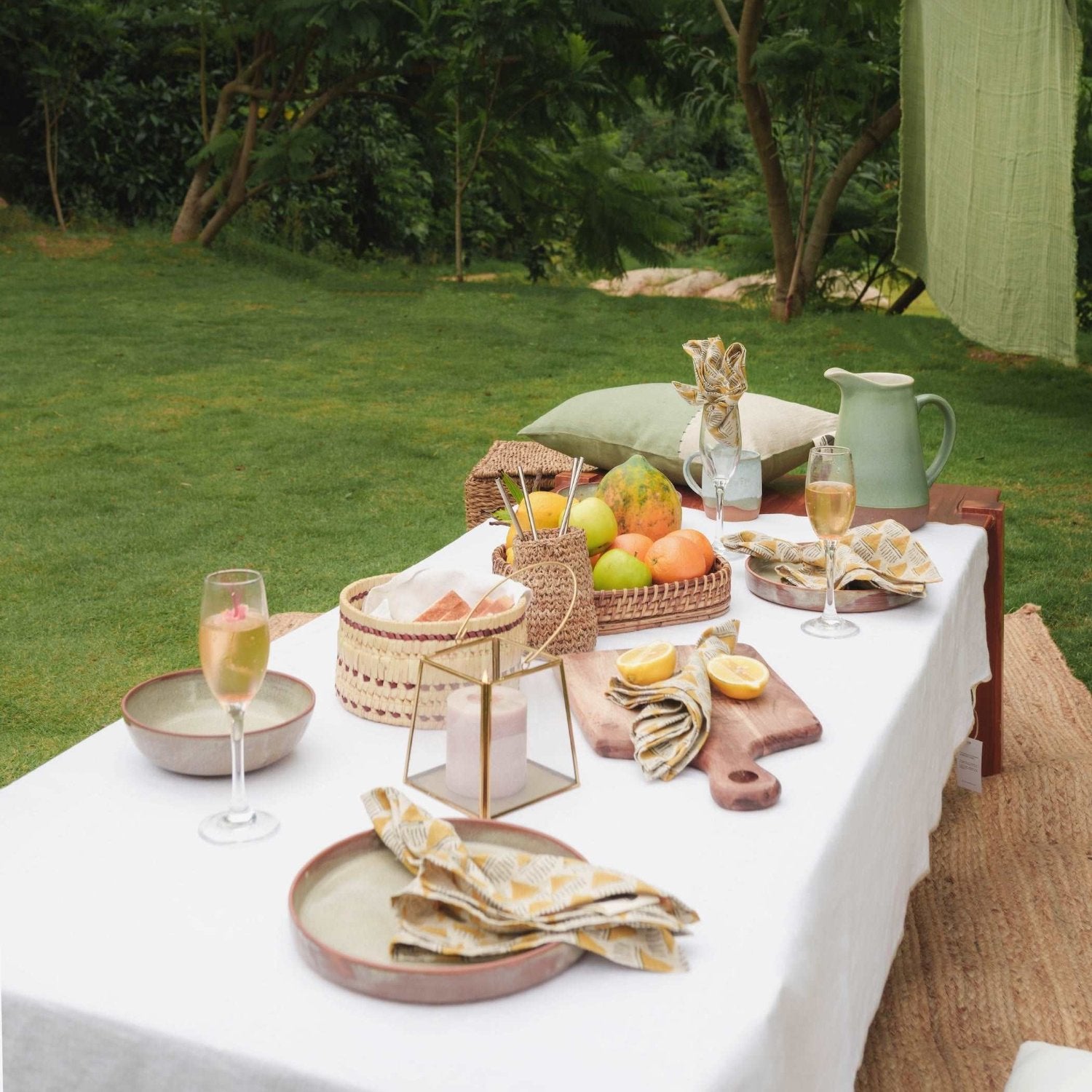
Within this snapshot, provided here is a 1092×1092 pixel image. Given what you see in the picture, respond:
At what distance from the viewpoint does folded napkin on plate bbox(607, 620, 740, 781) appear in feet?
4.10

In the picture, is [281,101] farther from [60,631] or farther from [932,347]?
[60,631]

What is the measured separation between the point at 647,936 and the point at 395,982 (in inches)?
7.3

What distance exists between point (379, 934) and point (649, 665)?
55 cm

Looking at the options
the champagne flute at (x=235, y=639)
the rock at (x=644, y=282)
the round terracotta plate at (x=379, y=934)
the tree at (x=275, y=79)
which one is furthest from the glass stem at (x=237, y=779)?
the rock at (x=644, y=282)

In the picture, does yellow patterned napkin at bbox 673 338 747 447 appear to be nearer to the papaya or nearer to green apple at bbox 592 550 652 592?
the papaya

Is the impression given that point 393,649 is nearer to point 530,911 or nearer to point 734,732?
point 734,732

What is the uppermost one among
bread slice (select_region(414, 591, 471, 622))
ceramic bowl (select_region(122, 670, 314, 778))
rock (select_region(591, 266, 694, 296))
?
bread slice (select_region(414, 591, 471, 622))

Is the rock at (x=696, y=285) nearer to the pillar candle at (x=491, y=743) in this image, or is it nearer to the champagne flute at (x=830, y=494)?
the champagne flute at (x=830, y=494)

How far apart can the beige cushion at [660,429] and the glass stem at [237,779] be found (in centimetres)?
169

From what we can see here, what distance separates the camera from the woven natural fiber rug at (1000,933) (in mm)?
1808

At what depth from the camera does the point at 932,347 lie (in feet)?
24.5

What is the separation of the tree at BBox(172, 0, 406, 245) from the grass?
504 millimetres

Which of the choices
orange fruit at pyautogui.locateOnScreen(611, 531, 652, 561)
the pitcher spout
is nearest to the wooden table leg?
the pitcher spout

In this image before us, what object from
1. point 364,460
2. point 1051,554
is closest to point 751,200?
point 364,460
